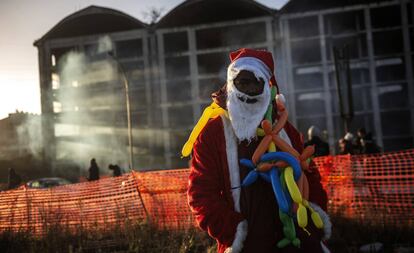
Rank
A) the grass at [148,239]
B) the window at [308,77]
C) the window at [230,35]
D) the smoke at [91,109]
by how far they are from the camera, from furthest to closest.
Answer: the smoke at [91,109] → the window at [230,35] → the window at [308,77] → the grass at [148,239]

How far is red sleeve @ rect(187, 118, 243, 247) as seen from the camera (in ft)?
6.88

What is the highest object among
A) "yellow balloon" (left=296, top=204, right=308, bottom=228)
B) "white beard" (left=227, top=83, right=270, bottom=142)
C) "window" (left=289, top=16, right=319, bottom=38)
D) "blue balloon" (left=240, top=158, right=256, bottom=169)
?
"window" (left=289, top=16, right=319, bottom=38)

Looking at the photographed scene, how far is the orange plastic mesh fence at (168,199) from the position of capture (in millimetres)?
6255

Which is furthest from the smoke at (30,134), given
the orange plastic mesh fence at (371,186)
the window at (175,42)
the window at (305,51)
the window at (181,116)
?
the orange plastic mesh fence at (371,186)

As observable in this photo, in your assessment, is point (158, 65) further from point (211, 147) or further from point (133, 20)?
point (211, 147)

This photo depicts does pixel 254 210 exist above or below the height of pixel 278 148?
below

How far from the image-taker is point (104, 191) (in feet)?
23.8

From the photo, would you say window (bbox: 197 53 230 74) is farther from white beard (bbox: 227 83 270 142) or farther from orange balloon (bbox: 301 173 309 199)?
orange balloon (bbox: 301 173 309 199)

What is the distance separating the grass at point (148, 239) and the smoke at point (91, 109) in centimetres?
2294

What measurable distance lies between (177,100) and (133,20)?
5.57 metres

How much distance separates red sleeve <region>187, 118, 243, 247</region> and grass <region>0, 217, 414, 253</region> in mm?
3012

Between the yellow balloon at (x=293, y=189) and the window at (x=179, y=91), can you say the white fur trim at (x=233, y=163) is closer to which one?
the yellow balloon at (x=293, y=189)

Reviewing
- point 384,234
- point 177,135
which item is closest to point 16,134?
point 177,135

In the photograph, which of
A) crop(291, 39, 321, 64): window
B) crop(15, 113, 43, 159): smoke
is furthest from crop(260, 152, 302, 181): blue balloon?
crop(15, 113, 43, 159): smoke
